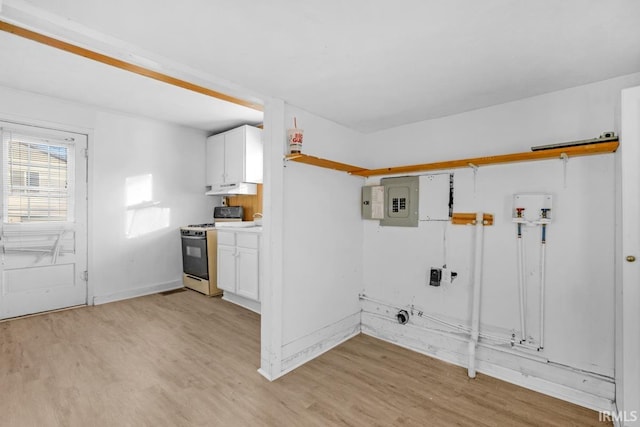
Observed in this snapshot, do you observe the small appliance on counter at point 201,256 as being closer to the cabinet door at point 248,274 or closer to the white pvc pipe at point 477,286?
the cabinet door at point 248,274

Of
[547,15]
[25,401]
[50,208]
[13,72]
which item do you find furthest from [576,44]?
[50,208]

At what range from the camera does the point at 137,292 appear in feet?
13.3

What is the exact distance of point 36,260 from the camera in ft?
11.0

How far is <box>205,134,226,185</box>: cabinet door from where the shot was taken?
14.8 feet

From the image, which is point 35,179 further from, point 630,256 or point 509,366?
point 630,256

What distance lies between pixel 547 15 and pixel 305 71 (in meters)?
1.23

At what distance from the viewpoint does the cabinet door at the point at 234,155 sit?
4180 millimetres

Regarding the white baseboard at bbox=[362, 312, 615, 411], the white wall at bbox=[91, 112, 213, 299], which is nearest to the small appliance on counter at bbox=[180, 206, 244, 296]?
the white wall at bbox=[91, 112, 213, 299]

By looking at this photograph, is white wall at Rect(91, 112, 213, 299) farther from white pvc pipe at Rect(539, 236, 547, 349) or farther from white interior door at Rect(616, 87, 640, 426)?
white interior door at Rect(616, 87, 640, 426)

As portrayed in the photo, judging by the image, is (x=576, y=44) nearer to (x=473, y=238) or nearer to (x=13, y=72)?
(x=473, y=238)

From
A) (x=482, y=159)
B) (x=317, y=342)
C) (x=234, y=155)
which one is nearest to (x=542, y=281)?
(x=482, y=159)

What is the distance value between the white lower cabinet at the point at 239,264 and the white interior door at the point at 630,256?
2.88 m

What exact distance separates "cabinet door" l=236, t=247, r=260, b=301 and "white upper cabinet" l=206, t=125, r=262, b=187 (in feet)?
3.75

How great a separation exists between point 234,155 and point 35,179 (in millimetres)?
2194
